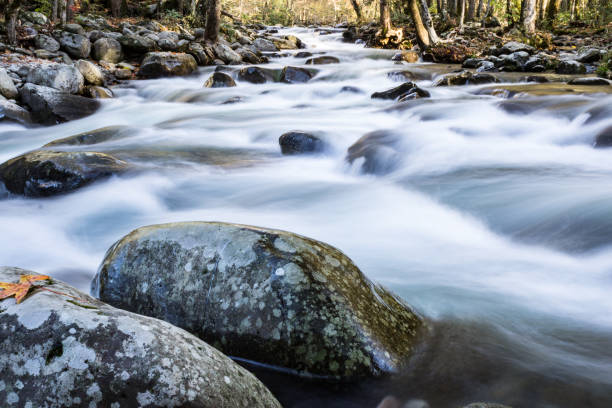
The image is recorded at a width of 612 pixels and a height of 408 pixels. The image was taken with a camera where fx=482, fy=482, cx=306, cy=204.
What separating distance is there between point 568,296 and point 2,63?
42.1 feet

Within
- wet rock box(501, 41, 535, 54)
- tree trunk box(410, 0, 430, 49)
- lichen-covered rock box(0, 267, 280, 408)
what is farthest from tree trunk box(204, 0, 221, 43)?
lichen-covered rock box(0, 267, 280, 408)

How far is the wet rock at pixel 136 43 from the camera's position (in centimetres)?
1554

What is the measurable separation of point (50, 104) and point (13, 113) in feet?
2.38

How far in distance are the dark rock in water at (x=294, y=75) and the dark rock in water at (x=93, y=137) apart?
21.3 ft

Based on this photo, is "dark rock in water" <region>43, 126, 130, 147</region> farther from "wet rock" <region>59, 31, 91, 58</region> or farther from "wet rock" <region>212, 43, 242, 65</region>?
"wet rock" <region>212, 43, 242, 65</region>

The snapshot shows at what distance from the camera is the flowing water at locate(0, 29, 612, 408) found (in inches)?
100

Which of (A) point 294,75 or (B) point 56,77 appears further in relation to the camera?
(A) point 294,75

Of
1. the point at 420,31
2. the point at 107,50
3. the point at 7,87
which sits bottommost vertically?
the point at 7,87

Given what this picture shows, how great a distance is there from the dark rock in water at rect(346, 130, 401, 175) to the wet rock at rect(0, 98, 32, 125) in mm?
6615

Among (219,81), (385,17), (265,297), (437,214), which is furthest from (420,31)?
(265,297)

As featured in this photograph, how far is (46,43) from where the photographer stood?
46.4 feet

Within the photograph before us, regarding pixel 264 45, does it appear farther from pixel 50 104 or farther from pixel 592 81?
pixel 592 81

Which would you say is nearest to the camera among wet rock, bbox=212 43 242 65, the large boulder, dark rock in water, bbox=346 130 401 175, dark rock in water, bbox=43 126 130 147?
dark rock in water, bbox=346 130 401 175

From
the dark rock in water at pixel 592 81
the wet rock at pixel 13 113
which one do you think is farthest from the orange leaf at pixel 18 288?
the dark rock in water at pixel 592 81
